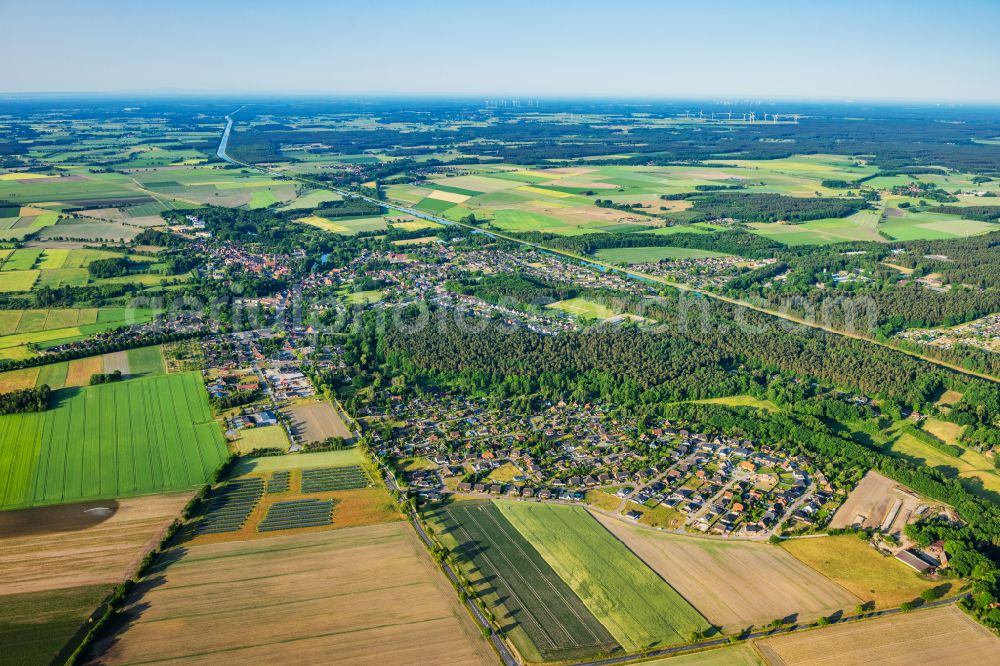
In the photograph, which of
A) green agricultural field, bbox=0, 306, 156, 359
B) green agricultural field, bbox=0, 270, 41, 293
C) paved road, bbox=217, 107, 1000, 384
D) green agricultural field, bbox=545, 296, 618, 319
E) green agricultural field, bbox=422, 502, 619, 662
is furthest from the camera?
green agricultural field, bbox=0, 270, 41, 293

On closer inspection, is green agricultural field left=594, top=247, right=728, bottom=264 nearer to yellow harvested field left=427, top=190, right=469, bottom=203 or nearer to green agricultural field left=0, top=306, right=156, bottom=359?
yellow harvested field left=427, top=190, right=469, bottom=203

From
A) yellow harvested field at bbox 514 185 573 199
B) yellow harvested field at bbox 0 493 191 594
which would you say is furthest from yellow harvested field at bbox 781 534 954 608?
yellow harvested field at bbox 514 185 573 199

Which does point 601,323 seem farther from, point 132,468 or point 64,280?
point 64,280

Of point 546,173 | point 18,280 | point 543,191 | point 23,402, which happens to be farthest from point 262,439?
point 546,173

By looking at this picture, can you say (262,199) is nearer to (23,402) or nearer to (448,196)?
(448,196)

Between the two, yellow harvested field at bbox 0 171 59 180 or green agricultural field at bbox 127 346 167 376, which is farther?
yellow harvested field at bbox 0 171 59 180

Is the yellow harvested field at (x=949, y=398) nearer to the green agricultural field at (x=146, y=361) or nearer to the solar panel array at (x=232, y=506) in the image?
the solar panel array at (x=232, y=506)
